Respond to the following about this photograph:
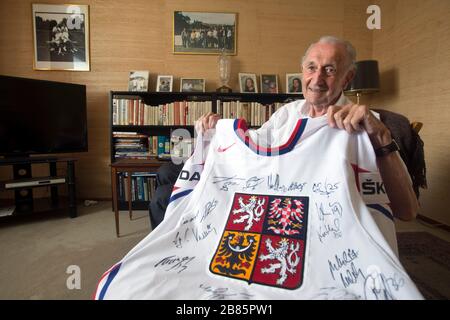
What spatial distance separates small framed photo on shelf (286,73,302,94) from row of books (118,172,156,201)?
1711 mm

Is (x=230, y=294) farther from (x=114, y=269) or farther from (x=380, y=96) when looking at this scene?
(x=380, y=96)

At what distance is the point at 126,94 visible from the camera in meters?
2.75

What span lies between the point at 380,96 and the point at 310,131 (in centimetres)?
266

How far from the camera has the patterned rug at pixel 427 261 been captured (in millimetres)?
1359

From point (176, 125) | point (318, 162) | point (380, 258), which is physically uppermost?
point (176, 125)

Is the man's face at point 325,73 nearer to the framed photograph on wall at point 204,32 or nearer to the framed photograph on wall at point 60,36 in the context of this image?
the framed photograph on wall at point 204,32

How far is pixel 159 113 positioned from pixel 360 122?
2308 mm

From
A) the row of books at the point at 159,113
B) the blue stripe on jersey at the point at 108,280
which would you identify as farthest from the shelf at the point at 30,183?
the blue stripe on jersey at the point at 108,280

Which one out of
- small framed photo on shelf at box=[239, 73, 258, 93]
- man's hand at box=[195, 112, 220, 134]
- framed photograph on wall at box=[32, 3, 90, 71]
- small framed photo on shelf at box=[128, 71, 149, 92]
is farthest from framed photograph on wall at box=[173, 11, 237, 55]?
man's hand at box=[195, 112, 220, 134]

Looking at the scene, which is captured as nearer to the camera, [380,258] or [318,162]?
[380,258]

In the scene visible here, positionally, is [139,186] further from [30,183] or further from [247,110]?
[247,110]

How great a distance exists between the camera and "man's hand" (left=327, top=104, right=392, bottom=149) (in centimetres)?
74

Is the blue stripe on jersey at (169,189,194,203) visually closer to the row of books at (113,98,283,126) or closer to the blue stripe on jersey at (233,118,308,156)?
the blue stripe on jersey at (233,118,308,156)
